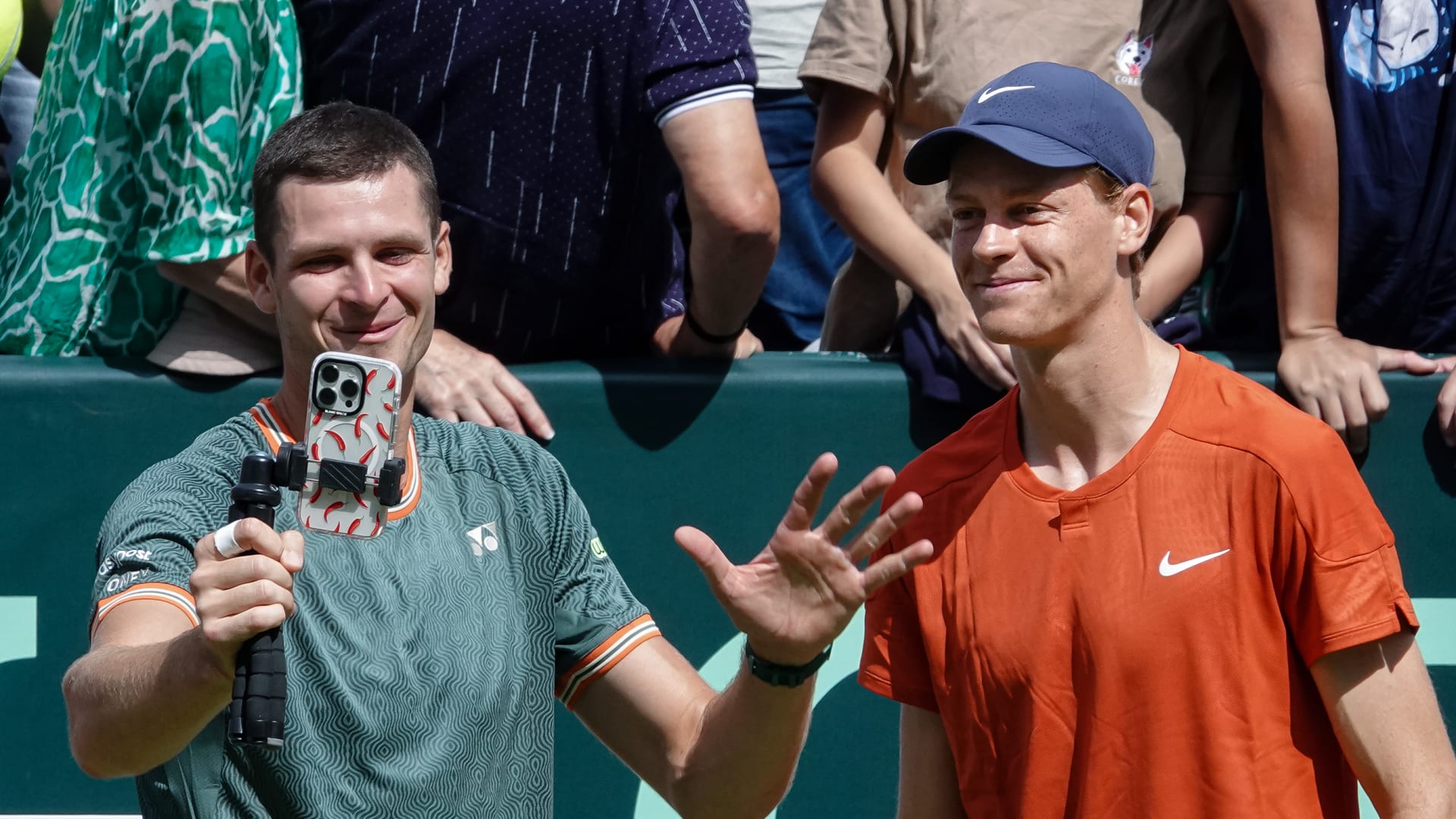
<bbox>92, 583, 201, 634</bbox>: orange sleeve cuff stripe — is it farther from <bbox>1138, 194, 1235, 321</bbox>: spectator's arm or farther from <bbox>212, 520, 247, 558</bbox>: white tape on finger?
<bbox>1138, 194, 1235, 321</bbox>: spectator's arm

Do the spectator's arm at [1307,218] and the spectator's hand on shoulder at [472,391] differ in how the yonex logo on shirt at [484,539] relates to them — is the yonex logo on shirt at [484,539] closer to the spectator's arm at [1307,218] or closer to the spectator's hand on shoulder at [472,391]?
the spectator's hand on shoulder at [472,391]

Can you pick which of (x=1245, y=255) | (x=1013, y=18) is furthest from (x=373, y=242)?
(x=1245, y=255)

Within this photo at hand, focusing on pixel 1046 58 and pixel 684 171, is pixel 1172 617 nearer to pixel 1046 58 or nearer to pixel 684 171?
pixel 684 171

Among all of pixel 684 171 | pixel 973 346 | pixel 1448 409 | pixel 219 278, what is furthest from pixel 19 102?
pixel 1448 409

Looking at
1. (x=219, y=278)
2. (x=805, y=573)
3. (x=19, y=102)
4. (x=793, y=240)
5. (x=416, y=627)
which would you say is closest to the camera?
(x=805, y=573)

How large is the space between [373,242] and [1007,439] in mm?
936

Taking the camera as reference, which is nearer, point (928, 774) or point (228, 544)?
point (228, 544)

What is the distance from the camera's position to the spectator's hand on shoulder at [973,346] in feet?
10.3

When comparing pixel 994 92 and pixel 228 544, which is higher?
pixel 994 92

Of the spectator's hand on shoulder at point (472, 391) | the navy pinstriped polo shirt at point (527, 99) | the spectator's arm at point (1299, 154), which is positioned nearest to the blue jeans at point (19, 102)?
the navy pinstriped polo shirt at point (527, 99)

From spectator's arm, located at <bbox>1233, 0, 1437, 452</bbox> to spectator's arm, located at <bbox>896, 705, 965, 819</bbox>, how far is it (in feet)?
3.98

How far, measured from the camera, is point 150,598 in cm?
203

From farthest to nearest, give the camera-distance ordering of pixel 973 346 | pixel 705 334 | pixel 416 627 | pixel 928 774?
pixel 705 334 < pixel 973 346 < pixel 928 774 < pixel 416 627

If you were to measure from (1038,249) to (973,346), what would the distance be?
901 mm
